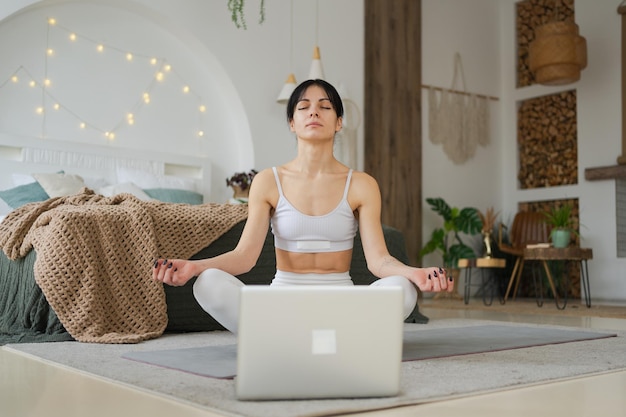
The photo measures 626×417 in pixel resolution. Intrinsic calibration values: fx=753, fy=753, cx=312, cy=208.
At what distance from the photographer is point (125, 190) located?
15.7 ft

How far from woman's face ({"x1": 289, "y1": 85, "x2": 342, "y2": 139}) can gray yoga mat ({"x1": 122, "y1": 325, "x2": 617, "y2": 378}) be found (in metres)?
0.67

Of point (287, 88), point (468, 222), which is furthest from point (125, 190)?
point (468, 222)

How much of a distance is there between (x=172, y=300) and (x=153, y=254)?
10.8 inches

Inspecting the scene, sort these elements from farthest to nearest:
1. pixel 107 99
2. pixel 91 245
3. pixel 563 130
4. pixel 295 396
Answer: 1. pixel 563 130
2. pixel 107 99
3. pixel 91 245
4. pixel 295 396

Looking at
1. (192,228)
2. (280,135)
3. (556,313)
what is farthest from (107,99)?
(556,313)

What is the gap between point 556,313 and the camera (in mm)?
5207

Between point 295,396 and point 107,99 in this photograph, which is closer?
point 295,396

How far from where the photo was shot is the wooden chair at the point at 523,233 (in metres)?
6.95

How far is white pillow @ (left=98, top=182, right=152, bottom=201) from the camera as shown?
184 inches

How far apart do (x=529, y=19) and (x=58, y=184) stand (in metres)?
5.46

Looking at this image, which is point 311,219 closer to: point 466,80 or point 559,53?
point 559,53

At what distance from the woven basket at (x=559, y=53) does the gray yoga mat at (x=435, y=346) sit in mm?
3767

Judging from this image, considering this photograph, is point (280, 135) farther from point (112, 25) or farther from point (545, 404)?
point (545, 404)

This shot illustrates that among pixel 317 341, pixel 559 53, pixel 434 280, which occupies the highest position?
pixel 559 53
